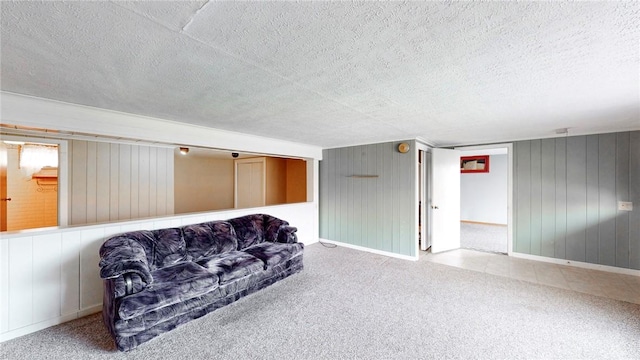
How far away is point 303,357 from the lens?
1848 mm

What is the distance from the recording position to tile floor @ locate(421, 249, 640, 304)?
293 centimetres

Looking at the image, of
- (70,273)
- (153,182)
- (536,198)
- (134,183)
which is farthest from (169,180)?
(536,198)

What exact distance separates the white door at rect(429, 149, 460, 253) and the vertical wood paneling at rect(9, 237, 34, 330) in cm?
529

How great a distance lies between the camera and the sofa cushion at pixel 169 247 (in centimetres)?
261

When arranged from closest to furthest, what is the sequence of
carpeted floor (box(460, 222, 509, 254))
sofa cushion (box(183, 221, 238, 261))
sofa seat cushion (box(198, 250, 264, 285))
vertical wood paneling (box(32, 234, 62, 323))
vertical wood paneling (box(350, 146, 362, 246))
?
vertical wood paneling (box(32, 234, 62, 323)) < sofa seat cushion (box(198, 250, 264, 285)) < sofa cushion (box(183, 221, 238, 261)) < vertical wood paneling (box(350, 146, 362, 246)) < carpeted floor (box(460, 222, 509, 254))

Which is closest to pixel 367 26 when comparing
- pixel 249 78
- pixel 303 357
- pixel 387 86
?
pixel 387 86

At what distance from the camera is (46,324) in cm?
221

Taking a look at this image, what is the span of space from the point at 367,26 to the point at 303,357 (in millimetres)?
2249

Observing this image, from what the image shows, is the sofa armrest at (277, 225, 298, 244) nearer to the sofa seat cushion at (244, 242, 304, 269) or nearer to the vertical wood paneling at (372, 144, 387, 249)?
the sofa seat cushion at (244, 242, 304, 269)

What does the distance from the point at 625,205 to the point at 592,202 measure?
32 centimetres

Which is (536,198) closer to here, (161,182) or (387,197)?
(387,197)

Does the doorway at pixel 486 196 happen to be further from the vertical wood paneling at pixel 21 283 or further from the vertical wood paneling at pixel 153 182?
the vertical wood paneling at pixel 21 283

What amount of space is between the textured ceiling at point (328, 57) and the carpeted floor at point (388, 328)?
208 centimetres

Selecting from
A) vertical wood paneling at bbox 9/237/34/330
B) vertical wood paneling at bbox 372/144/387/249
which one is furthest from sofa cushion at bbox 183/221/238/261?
vertical wood paneling at bbox 372/144/387/249
